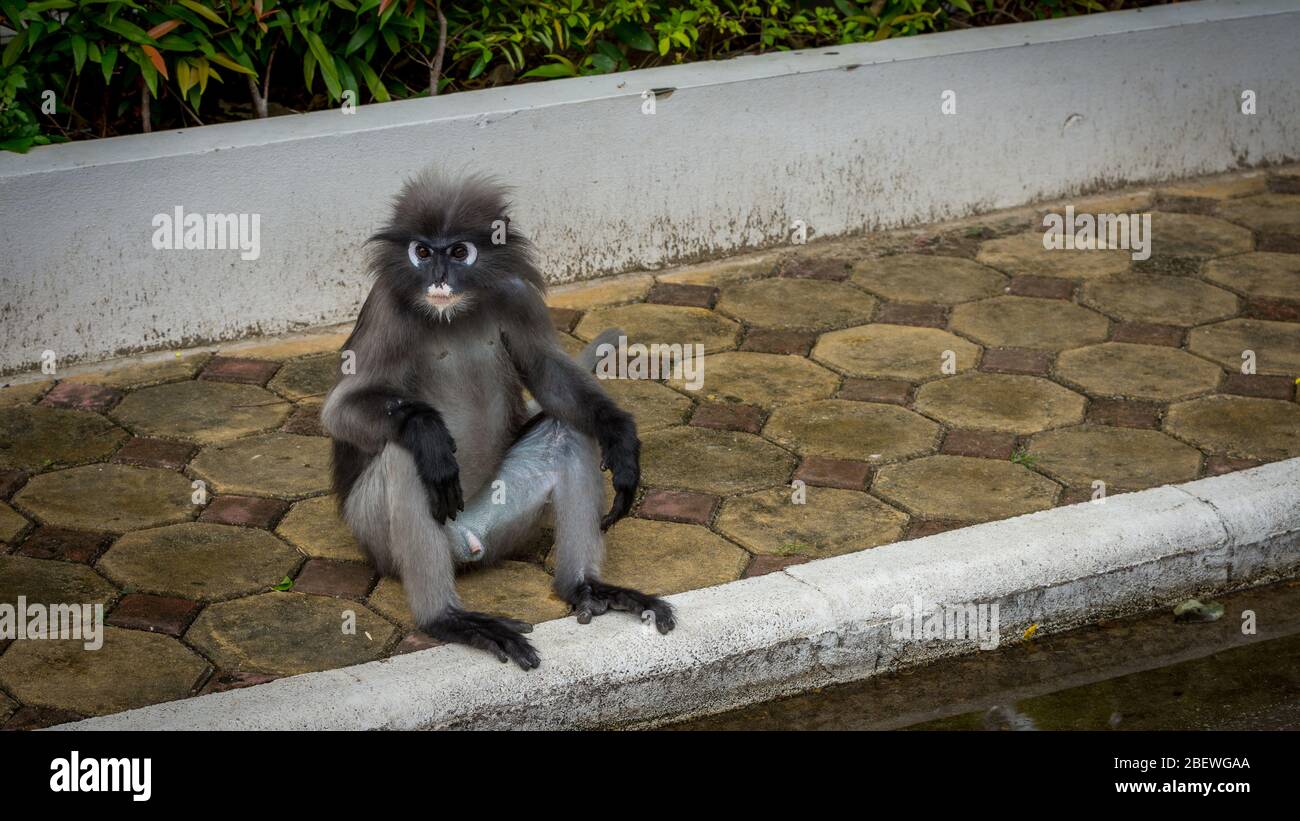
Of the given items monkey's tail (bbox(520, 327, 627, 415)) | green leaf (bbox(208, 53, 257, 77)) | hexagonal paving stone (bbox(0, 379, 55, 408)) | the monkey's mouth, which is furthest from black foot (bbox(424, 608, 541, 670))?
green leaf (bbox(208, 53, 257, 77))

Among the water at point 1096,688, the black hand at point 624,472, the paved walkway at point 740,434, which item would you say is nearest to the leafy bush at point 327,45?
the paved walkway at point 740,434

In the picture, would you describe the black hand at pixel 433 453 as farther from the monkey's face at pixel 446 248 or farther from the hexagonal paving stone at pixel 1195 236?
the hexagonal paving stone at pixel 1195 236

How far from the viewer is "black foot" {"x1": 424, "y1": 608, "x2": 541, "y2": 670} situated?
4043 millimetres

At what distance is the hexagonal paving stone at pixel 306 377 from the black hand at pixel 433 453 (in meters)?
1.54

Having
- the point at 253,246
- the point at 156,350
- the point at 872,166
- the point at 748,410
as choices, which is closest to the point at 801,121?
the point at 872,166

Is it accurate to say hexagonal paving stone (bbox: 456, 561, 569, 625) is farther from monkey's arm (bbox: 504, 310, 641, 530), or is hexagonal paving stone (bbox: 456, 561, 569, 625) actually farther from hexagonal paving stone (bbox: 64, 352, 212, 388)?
hexagonal paving stone (bbox: 64, 352, 212, 388)

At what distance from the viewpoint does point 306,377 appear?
19.3 ft

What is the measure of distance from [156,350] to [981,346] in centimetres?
308

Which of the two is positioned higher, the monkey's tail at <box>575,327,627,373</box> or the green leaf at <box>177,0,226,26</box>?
the green leaf at <box>177,0,226,26</box>

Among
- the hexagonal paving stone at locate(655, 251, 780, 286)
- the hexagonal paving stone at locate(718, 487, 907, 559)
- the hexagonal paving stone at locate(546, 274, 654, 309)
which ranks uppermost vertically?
the hexagonal paving stone at locate(655, 251, 780, 286)

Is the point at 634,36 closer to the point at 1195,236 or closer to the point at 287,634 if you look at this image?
the point at 1195,236

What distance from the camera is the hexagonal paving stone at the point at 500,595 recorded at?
443 cm

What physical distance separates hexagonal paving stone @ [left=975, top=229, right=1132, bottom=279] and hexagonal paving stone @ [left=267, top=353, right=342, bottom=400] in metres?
2.79

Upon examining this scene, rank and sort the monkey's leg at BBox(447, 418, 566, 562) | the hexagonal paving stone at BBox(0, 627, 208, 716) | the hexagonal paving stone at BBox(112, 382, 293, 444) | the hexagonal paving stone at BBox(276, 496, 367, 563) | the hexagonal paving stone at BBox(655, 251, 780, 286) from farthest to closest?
the hexagonal paving stone at BBox(655, 251, 780, 286)
the hexagonal paving stone at BBox(112, 382, 293, 444)
the hexagonal paving stone at BBox(276, 496, 367, 563)
the monkey's leg at BBox(447, 418, 566, 562)
the hexagonal paving stone at BBox(0, 627, 208, 716)
